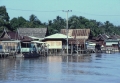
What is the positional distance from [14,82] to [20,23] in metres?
71.0

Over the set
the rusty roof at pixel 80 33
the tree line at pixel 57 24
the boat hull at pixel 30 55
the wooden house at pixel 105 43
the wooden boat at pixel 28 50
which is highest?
the tree line at pixel 57 24

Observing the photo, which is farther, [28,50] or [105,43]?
[105,43]

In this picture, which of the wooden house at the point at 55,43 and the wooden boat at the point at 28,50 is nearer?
the wooden boat at the point at 28,50

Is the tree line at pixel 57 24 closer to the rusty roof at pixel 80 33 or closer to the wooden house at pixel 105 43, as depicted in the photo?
the wooden house at pixel 105 43

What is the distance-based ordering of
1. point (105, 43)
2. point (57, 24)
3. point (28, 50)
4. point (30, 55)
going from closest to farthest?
point (30, 55)
point (28, 50)
point (105, 43)
point (57, 24)

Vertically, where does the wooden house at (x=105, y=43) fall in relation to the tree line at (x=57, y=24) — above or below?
below

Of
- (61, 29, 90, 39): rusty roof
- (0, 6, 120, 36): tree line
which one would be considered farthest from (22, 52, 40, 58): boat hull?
(0, 6, 120, 36): tree line

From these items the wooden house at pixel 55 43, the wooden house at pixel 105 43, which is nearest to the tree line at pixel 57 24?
the wooden house at pixel 105 43

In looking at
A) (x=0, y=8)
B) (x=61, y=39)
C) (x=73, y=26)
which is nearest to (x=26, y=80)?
(x=61, y=39)

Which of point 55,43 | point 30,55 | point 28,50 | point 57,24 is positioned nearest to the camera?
point 30,55

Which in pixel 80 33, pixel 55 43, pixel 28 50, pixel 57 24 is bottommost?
pixel 28 50

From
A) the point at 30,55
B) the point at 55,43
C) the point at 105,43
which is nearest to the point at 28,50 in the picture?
the point at 30,55

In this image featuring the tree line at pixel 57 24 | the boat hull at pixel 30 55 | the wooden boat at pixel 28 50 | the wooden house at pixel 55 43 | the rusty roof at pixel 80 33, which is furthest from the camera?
the tree line at pixel 57 24

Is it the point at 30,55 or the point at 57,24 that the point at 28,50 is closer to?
the point at 30,55
